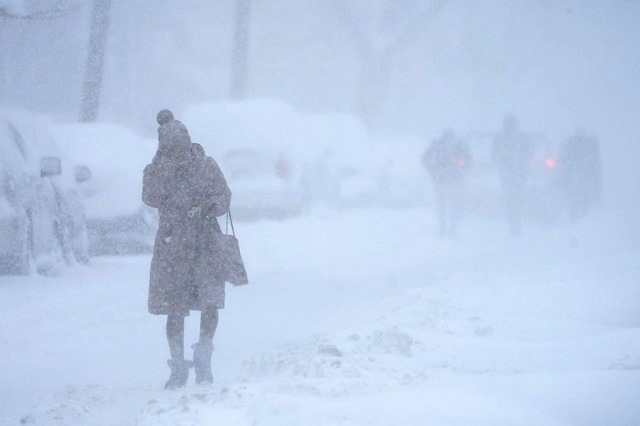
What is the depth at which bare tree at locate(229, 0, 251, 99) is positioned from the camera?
24531mm

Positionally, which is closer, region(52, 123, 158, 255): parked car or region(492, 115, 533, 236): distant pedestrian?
region(52, 123, 158, 255): parked car

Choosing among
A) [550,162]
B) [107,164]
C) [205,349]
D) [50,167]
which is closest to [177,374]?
[205,349]

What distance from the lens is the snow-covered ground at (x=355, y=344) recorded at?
417cm

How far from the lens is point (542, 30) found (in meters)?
41.6

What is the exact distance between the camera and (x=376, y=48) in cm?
3694

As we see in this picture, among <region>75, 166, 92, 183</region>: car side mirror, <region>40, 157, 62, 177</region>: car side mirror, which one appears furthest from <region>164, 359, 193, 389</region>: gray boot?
<region>75, 166, 92, 183</region>: car side mirror

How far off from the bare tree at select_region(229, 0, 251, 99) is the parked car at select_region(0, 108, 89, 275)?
13983 millimetres

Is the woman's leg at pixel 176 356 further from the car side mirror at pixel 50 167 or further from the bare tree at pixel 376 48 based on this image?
the bare tree at pixel 376 48

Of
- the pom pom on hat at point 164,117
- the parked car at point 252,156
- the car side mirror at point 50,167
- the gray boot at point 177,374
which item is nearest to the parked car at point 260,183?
the parked car at point 252,156

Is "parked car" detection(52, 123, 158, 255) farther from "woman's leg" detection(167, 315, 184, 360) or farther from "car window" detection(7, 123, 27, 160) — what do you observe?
"woman's leg" detection(167, 315, 184, 360)

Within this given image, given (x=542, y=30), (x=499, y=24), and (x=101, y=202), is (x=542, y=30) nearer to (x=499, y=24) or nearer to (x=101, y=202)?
(x=499, y=24)

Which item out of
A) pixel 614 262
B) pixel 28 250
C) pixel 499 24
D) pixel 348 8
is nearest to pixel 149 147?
pixel 28 250

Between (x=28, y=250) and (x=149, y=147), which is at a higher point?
(x=149, y=147)

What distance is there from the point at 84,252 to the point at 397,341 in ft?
18.6
